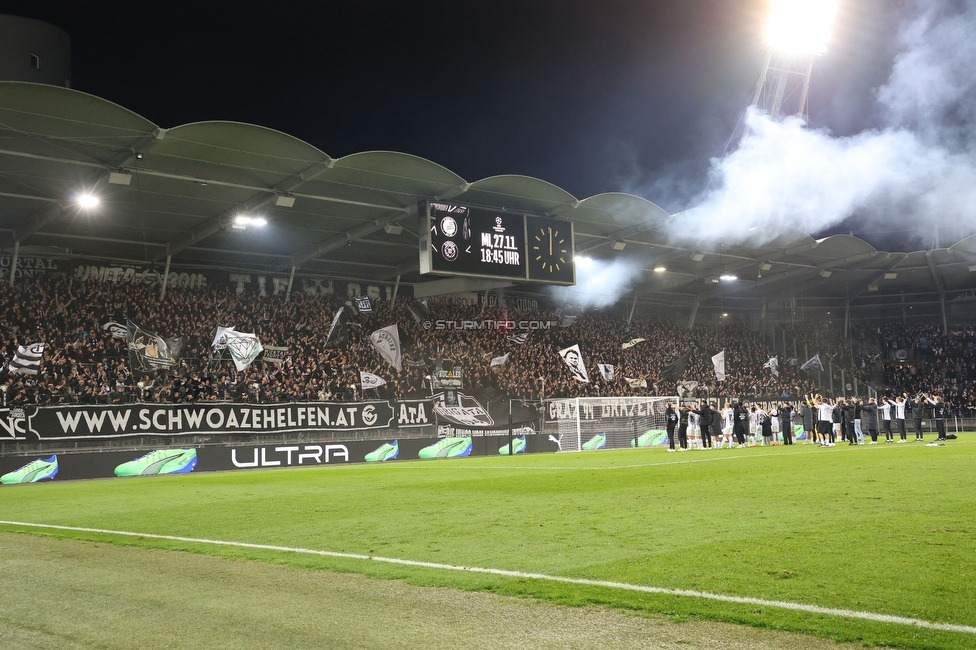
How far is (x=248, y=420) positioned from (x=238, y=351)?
518 cm

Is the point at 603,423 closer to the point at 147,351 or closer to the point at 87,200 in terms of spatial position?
the point at 147,351

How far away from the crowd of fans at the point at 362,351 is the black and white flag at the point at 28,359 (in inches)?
8.2

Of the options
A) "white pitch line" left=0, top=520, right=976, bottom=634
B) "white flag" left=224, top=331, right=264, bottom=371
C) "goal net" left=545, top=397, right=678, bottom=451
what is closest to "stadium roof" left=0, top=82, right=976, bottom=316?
"white flag" left=224, top=331, right=264, bottom=371

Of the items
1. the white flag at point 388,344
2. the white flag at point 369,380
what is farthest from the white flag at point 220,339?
the white flag at point 388,344

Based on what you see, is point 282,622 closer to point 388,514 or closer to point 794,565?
point 794,565

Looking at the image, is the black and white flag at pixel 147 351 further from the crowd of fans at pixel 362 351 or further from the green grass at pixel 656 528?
the green grass at pixel 656 528

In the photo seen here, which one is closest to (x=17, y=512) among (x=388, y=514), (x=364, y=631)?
(x=388, y=514)

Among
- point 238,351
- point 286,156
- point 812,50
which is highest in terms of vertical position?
point 812,50

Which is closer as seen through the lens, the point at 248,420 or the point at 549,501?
the point at 549,501

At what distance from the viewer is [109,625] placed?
543 cm

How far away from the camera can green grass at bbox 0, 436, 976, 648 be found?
5.55 meters

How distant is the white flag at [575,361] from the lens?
41156 mm

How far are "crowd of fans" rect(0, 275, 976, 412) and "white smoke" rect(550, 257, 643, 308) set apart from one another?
102 cm

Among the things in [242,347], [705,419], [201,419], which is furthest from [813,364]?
[201,419]
